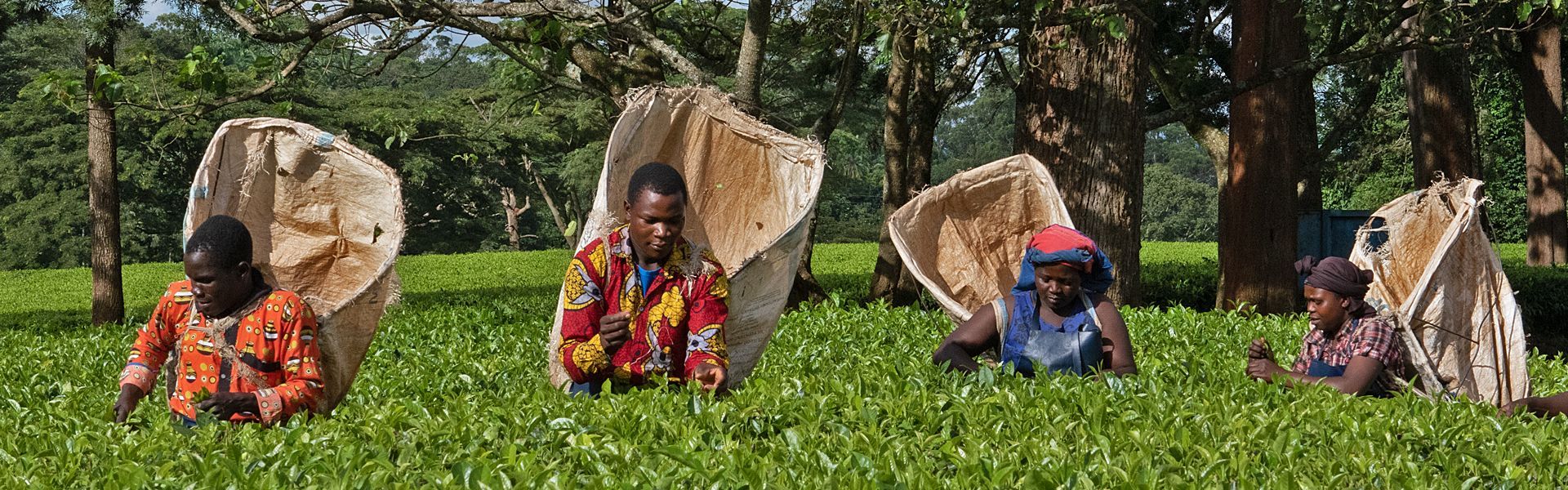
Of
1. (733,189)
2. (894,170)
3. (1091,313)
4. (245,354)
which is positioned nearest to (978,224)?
(733,189)

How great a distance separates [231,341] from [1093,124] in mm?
6085

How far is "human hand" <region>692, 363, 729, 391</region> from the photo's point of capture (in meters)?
4.07

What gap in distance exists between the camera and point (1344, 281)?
4.55 meters

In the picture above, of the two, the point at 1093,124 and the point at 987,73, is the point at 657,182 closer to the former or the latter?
the point at 1093,124

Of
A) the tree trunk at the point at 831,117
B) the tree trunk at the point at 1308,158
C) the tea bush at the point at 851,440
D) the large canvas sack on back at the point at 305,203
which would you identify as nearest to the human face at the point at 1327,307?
the tea bush at the point at 851,440

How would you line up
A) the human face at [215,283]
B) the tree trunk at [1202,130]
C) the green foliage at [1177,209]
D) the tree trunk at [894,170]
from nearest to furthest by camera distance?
the human face at [215,283] → the tree trunk at [894,170] → the tree trunk at [1202,130] → the green foliage at [1177,209]

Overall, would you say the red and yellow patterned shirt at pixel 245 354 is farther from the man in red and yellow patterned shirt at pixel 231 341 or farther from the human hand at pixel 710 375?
the human hand at pixel 710 375

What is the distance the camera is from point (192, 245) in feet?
12.0

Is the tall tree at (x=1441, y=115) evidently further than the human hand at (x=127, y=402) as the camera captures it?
Yes

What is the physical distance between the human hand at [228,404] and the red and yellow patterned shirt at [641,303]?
0.93 metres

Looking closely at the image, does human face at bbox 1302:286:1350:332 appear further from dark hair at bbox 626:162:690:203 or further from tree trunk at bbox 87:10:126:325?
tree trunk at bbox 87:10:126:325

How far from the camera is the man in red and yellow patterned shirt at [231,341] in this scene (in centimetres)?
366

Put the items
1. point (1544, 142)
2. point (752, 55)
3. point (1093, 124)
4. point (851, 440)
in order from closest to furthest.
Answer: point (851, 440) → point (1093, 124) → point (752, 55) → point (1544, 142)

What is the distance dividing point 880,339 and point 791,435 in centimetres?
406
